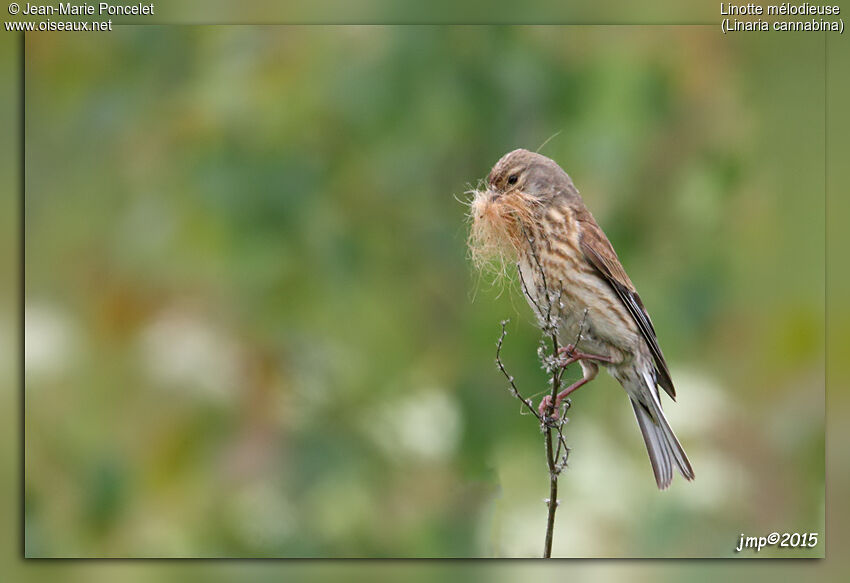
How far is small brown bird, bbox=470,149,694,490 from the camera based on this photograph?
4.41 m

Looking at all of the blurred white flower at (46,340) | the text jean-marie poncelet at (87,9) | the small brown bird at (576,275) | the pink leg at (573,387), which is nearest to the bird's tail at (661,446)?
the small brown bird at (576,275)

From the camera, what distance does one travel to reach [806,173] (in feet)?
14.7

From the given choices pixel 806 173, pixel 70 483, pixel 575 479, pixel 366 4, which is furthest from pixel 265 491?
pixel 806 173

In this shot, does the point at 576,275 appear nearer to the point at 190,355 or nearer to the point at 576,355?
the point at 576,355

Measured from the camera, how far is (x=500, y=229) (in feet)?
14.4

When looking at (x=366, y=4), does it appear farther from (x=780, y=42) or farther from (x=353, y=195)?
(x=780, y=42)

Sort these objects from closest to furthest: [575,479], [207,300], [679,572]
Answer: [679,572] → [575,479] → [207,300]

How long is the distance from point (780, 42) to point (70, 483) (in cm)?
292

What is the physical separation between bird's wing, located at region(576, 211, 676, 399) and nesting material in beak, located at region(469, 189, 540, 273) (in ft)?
0.74

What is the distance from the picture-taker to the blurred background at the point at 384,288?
176 inches

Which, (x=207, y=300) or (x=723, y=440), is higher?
(x=207, y=300)

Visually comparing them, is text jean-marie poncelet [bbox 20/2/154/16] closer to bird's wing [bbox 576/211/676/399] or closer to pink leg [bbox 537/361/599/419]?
bird's wing [bbox 576/211/676/399]

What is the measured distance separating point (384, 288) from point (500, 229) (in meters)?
0.81

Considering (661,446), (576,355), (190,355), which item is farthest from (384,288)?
(661,446)
